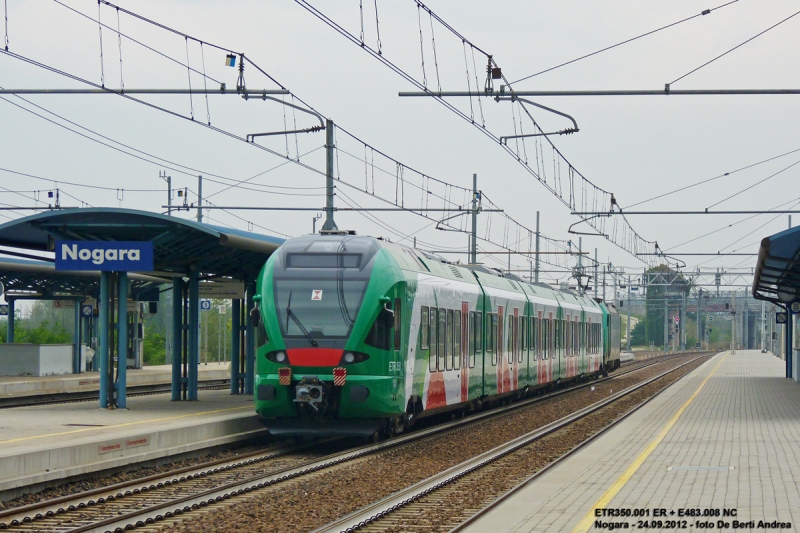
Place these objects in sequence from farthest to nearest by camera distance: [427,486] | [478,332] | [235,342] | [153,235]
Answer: [235,342] < [478,332] < [153,235] < [427,486]

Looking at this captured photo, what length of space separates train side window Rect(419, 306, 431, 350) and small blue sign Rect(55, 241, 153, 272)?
4.80 metres

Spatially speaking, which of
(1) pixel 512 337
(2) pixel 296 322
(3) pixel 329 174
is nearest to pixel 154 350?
(1) pixel 512 337

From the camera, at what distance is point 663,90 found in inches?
703

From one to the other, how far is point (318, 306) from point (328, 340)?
54cm

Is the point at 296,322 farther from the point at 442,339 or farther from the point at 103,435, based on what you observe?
the point at 442,339

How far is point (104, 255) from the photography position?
20.3 meters

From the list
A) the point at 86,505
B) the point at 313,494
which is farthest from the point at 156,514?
the point at 313,494

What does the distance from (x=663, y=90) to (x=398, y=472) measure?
7.32 meters

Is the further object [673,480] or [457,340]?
[457,340]

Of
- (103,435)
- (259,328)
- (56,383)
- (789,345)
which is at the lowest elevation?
(56,383)

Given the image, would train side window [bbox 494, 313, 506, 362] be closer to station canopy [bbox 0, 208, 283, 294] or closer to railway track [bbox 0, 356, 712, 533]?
station canopy [bbox 0, 208, 283, 294]

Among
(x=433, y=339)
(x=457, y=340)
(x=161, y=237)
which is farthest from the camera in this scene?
(x=457, y=340)

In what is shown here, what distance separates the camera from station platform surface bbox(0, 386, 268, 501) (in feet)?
42.8

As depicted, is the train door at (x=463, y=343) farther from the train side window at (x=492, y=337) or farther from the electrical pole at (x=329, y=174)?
the electrical pole at (x=329, y=174)
